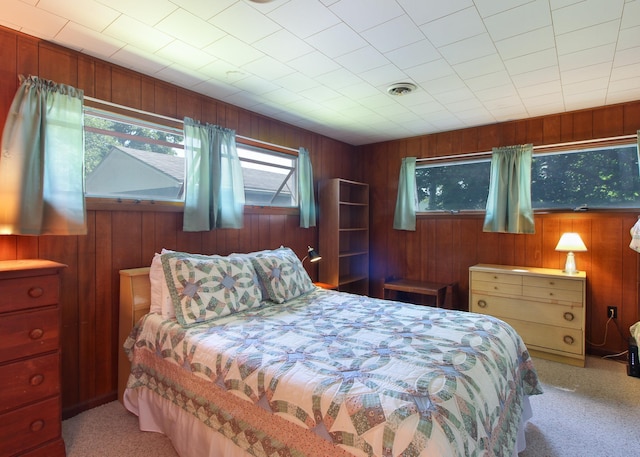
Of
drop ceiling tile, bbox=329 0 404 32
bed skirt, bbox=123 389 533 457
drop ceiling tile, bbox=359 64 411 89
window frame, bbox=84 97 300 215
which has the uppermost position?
drop ceiling tile, bbox=359 64 411 89

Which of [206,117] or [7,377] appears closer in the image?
[7,377]

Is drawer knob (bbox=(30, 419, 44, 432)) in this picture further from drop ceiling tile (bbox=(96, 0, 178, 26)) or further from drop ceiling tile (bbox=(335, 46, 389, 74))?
drop ceiling tile (bbox=(335, 46, 389, 74))

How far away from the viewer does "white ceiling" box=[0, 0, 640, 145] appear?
174 centimetres

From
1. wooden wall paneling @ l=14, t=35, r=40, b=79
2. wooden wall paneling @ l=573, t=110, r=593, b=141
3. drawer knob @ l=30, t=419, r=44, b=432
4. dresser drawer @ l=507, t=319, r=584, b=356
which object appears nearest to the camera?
drawer knob @ l=30, t=419, r=44, b=432

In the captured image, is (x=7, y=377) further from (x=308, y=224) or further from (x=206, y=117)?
(x=308, y=224)

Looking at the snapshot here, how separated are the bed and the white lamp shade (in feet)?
5.38

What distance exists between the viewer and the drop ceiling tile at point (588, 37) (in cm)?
189

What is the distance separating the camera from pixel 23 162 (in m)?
1.90

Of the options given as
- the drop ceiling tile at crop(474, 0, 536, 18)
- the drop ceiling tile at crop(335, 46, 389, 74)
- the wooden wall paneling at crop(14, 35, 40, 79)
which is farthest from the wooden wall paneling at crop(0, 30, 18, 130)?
the drop ceiling tile at crop(474, 0, 536, 18)

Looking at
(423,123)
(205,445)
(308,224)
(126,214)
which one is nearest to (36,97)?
(126,214)

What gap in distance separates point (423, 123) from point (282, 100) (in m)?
1.67

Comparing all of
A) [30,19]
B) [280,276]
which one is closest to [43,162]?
[30,19]

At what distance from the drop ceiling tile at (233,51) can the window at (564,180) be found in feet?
8.96

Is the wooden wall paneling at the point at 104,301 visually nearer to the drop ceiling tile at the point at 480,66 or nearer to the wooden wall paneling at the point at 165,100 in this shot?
the wooden wall paneling at the point at 165,100
